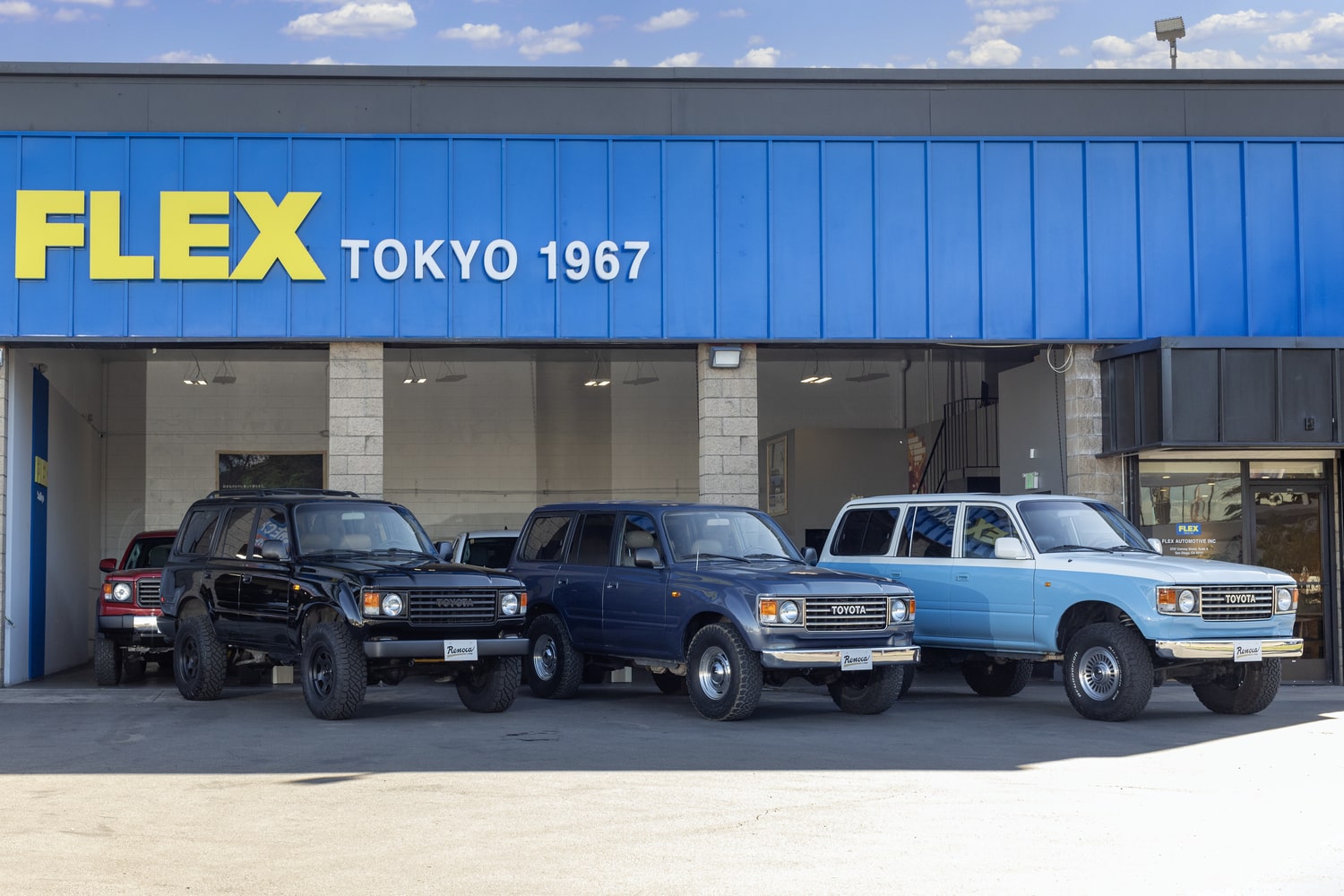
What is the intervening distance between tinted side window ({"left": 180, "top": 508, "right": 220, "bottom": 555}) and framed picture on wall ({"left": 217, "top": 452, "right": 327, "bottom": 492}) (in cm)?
1225

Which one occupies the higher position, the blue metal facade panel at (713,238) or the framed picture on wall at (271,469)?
the blue metal facade panel at (713,238)

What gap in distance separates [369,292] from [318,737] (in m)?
7.69

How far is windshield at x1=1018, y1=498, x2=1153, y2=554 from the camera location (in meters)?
14.2

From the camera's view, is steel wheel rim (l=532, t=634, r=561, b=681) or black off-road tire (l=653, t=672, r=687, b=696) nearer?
steel wheel rim (l=532, t=634, r=561, b=681)

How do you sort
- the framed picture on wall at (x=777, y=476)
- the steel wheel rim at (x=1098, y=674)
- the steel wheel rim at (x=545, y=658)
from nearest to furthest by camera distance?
the steel wheel rim at (x=1098, y=674) → the steel wheel rim at (x=545, y=658) → the framed picture on wall at (x=777, y=476)

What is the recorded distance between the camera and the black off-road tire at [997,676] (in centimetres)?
1595

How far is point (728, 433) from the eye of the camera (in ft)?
61.6

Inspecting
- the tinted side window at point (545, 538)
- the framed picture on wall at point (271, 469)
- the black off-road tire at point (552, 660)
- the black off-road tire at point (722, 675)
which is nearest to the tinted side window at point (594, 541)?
the tinted side window at point (545, 538)

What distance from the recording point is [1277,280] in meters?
19.0

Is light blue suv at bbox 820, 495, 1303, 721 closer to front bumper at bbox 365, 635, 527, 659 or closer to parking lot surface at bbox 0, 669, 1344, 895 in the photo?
parking lot surface at bbox 0, 669, 1344, 895

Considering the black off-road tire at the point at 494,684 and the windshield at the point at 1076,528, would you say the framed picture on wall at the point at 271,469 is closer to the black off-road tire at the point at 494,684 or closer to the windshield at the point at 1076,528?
the black off-road tire at the point at 494,684

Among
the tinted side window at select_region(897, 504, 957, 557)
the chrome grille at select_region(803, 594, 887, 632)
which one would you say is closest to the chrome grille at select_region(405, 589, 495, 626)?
the chrome grille at select_region(803, 594, 887, 632)

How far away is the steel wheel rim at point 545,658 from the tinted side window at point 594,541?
0.86 m

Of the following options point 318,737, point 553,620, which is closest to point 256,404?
point 553,620
